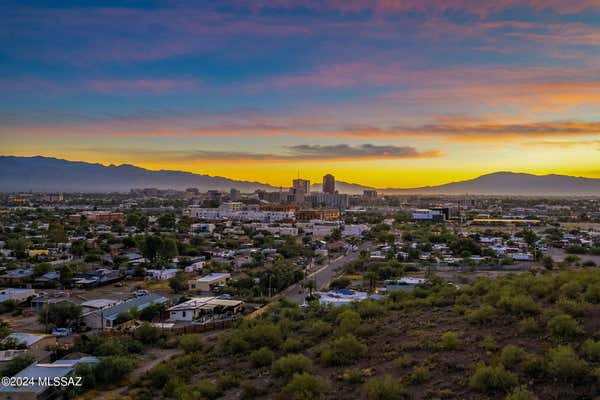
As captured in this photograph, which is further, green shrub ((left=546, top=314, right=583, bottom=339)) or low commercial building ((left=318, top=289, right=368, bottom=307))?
low commercial building ((left=318, top=289, right=368, bottom=307))

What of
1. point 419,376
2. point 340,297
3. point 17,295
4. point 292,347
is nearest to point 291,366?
point 292,347

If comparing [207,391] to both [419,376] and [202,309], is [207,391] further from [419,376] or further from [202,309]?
[202,309]

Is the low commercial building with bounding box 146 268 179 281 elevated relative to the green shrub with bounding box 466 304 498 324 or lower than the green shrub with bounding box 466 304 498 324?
lower

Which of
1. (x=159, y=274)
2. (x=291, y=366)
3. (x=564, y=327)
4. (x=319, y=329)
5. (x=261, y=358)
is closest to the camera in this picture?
(x=564, y=327)

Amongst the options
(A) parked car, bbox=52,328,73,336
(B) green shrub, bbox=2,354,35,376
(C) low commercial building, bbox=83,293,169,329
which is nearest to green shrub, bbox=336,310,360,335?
(B) green shrub, bbox=2,354,35,376

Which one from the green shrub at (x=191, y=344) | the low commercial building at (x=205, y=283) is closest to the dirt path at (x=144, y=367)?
the green shrub at (x=191, y=344)

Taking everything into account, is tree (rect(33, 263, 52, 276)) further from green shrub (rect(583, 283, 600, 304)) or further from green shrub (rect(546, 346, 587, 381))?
green shrub (rect(546, 346, 587, 381))
